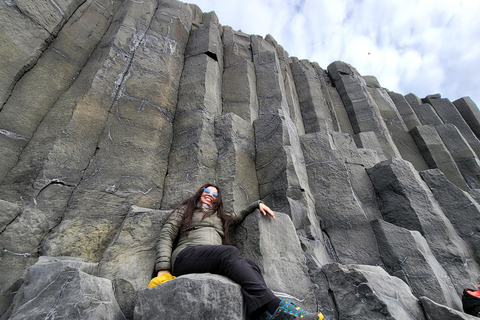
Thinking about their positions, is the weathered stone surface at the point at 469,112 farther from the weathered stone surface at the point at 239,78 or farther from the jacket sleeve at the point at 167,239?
the jacket sleeve at the point at 167,239

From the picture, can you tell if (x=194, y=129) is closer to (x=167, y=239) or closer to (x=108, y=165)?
(x=108, y=165)

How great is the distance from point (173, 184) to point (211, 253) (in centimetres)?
165

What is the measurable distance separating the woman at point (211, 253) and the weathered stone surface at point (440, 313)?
1.17 meters

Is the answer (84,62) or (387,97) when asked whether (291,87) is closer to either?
(387,97)

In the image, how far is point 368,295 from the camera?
8.05 ft

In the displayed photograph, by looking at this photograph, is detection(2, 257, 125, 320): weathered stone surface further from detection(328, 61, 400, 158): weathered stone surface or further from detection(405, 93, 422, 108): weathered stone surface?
detection(405, 93, 422, 108): weathered stone surface

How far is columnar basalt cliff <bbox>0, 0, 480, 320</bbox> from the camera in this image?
8.10ft

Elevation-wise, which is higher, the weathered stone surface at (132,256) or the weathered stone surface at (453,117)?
the weathered stone surface at (453,117)

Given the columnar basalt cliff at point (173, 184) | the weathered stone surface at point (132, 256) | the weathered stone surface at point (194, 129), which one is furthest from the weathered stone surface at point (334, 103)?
the weathered stone surface at point (132, 256)

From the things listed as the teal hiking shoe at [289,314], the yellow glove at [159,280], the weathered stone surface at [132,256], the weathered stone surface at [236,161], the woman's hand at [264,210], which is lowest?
the teal hiking shoe at [289,314]

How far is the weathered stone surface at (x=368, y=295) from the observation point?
7.73 feet

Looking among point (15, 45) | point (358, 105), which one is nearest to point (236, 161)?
point (15, 45)

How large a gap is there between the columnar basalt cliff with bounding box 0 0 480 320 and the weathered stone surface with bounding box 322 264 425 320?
15 mm

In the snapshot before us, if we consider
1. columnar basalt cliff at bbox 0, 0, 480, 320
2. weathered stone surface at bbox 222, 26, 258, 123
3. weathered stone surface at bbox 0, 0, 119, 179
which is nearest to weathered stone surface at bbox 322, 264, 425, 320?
columnar basalt cliff at bbox 0, 0, 480, 320
